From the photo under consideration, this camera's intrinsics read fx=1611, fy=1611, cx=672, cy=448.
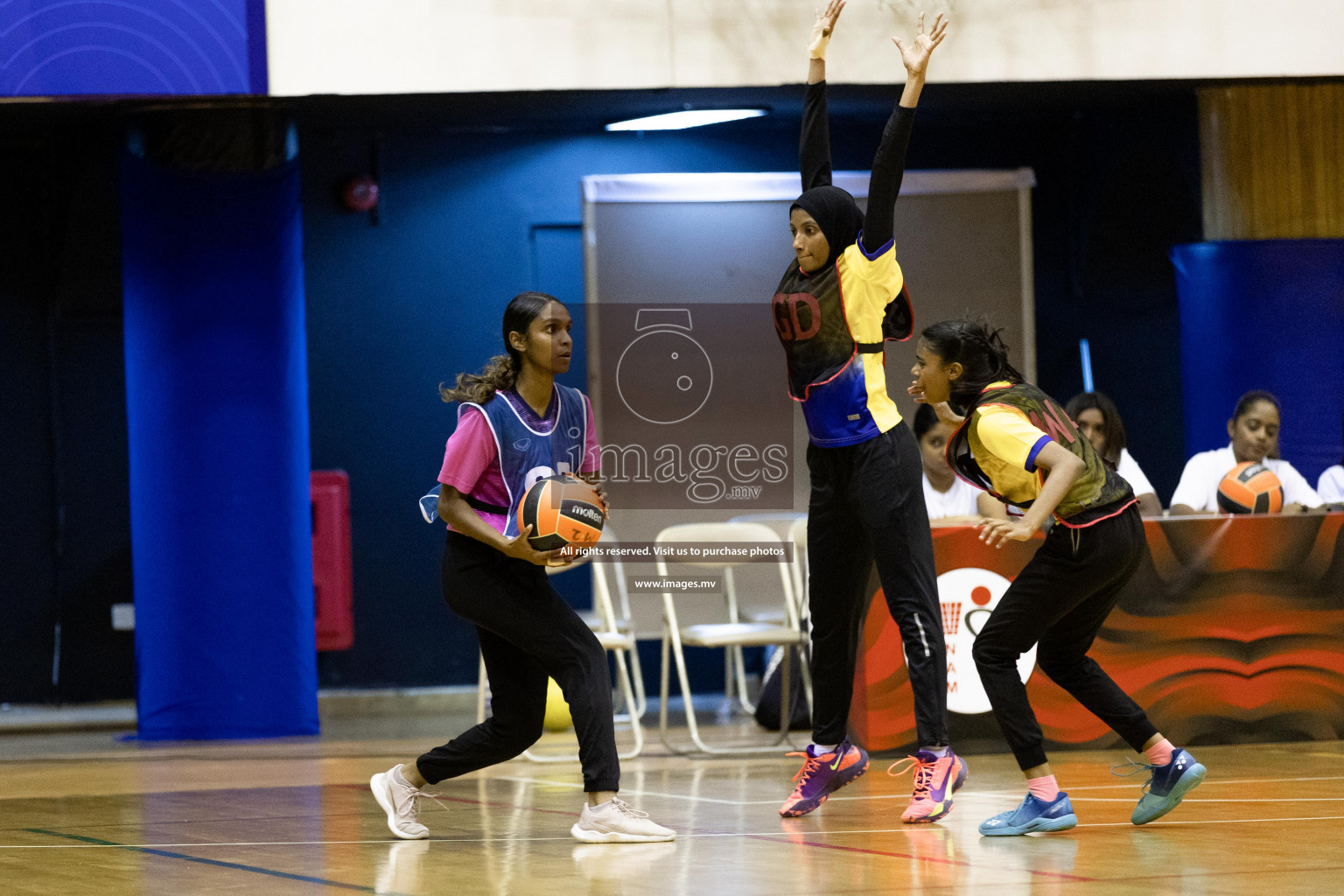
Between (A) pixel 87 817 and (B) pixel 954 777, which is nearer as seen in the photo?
(B) pixel 954 777

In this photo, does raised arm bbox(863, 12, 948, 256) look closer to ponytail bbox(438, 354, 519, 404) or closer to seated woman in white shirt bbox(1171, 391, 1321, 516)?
ponytail bbox(438, 354, 519, 404)

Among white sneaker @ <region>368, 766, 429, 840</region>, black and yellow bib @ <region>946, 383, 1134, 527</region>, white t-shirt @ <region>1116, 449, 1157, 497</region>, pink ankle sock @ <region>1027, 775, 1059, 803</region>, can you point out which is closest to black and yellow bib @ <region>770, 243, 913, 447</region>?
black and yellow bib @ <region>946, 383, 1134, 527</region>

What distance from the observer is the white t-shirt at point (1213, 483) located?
8086 mm

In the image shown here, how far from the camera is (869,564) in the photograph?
5.55 metres

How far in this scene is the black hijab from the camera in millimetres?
5352

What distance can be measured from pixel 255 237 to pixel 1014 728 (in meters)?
5.31

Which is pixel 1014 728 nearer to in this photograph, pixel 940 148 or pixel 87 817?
pixel 87 817

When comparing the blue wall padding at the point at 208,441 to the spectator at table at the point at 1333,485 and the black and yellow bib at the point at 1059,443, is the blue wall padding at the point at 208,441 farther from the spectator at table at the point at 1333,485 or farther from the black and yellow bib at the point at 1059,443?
the spectator at table at the point at 1333,485

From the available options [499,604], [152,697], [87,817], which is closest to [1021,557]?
[499,604]

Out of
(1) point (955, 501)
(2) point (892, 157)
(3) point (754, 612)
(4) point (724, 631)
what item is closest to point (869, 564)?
(2) point (892, 157)

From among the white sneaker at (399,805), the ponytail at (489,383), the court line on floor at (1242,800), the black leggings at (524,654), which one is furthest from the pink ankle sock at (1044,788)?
the ponytail at (489,383)

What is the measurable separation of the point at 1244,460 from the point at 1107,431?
0.88 meters

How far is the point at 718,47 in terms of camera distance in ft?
27.1

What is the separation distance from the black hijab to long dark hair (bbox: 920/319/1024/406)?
18.4 inches
